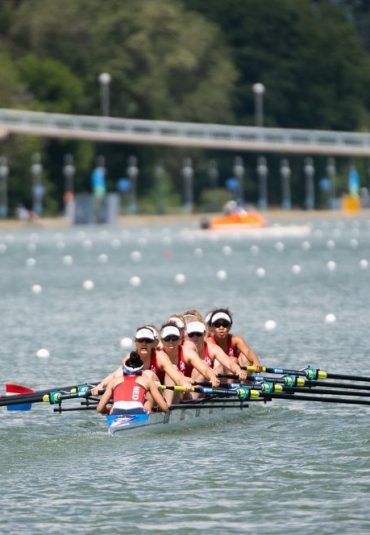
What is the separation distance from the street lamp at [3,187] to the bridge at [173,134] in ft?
14.4

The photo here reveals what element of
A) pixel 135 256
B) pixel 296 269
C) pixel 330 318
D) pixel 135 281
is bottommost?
pixel 330 318

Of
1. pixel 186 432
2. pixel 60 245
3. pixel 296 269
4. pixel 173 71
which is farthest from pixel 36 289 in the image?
pixel 173 71

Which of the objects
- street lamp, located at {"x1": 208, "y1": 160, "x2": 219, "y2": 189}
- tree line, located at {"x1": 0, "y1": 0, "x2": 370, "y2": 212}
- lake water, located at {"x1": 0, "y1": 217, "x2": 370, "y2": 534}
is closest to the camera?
lake water, located at {"x1": 0, "y1": 217, "x2": 370, "y2": 534}

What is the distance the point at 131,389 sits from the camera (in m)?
24.0

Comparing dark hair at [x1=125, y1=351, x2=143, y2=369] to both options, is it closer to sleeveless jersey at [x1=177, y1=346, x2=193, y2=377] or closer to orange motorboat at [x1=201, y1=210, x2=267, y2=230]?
sleeveless jersey at [x1=177, y1=346, x2=193, y2=377]

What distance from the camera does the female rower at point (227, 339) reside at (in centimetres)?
2713

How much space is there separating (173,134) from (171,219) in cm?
759

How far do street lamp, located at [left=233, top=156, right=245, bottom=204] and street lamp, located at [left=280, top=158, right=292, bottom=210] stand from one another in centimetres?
420

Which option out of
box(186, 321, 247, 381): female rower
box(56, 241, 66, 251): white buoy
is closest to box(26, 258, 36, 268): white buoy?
box(56, 241, 66, 251): white buoy

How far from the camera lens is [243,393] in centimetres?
2502

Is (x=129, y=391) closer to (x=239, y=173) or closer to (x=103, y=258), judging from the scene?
(x=103, y=258)

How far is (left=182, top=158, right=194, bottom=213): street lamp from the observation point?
159288mm

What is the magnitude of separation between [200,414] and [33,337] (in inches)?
563

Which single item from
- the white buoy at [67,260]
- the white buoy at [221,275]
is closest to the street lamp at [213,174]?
the white buoy at [67,260]
